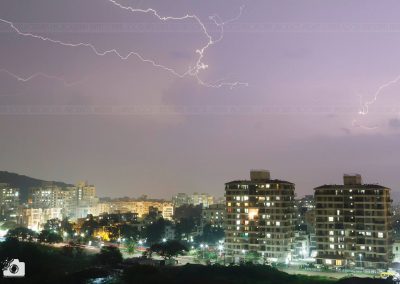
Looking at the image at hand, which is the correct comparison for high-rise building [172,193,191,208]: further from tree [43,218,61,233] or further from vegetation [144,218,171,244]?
vegetation [144,218,171,244]

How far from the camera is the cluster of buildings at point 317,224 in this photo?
43.3 metres

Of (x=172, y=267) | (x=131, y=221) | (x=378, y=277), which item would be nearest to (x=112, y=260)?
(x=172, y=267)

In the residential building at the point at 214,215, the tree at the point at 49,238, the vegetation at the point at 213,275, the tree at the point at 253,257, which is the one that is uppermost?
the residential building at the point at 214,215

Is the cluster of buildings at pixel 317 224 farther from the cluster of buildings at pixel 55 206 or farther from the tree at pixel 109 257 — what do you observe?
the cluster of buildings at pixel 55 206

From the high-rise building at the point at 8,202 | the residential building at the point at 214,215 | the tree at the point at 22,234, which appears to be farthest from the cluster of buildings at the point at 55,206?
the tree at the point at 22,234

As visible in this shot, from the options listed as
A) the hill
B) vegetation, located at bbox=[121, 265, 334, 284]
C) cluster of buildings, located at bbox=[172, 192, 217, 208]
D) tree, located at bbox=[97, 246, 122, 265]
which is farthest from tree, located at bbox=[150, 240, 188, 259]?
the hill

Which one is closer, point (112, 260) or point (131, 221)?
point (112, 260)

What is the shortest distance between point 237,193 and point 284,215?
5.53 m

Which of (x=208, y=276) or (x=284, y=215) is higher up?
(x=284, y=215)

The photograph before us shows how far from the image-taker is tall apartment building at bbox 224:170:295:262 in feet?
157

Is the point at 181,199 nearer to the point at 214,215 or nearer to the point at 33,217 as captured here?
the point at 33,217

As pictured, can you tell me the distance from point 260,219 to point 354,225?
31.1 feet

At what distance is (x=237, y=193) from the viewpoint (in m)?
50.8

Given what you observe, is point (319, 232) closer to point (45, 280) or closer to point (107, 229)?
point (45, 280)
